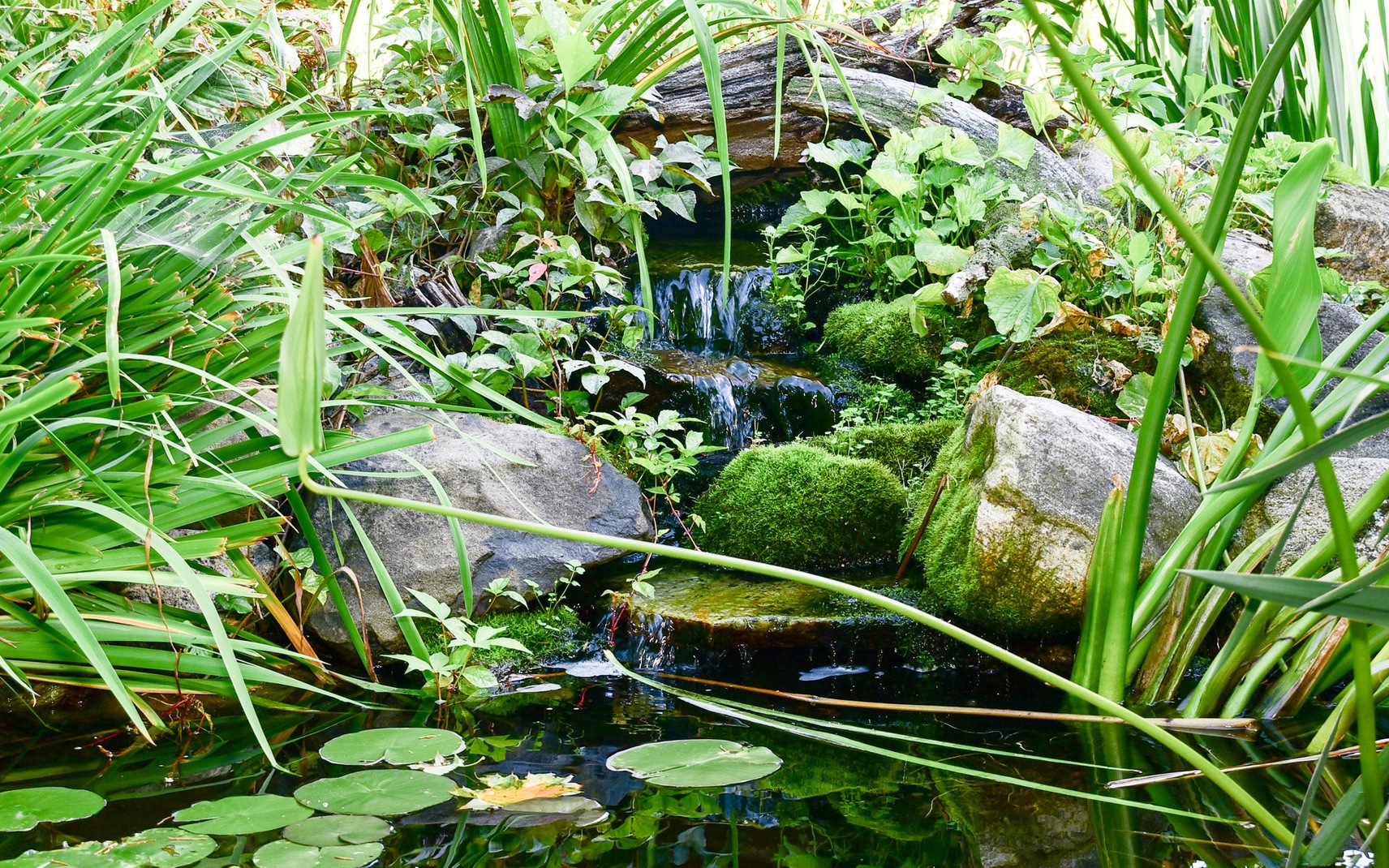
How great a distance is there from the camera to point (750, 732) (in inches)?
69.6

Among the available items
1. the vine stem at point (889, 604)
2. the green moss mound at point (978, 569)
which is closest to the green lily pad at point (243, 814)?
the vine stem at point (889, 604)

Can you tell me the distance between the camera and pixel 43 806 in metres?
1.36

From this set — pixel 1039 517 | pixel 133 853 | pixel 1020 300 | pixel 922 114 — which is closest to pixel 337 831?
pixel 133 853

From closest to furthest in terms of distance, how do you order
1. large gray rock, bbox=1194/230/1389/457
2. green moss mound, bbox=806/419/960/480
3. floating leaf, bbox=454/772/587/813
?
floating leaf, bbox=454/772/587/813 → large gray rock, bbox=1194/230/1389/457 → green moss mound, bbox=806/419/960/480

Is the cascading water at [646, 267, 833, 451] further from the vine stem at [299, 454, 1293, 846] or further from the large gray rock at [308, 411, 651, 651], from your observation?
the vine stem at [299, 454, 1293, 846]

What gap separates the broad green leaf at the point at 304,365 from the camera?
1.82ft

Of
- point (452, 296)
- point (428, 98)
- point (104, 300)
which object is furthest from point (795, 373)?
point (104, 300)

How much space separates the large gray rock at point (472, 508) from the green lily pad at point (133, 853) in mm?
1009

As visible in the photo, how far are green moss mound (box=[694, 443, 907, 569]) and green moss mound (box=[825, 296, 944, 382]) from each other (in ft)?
2.31

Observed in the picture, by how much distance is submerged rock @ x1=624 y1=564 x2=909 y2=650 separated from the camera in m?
2.31

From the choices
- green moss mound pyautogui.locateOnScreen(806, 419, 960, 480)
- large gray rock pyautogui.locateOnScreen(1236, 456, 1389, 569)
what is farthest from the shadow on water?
green moss mound pyautogui.locateOnScreen(806, 419, 960, 480)

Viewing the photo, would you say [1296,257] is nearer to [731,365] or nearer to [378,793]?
[378,793]

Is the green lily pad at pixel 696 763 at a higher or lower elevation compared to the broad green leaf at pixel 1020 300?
lower

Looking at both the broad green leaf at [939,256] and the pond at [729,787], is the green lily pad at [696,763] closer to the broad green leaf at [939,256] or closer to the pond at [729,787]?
the pond at [729,787]
